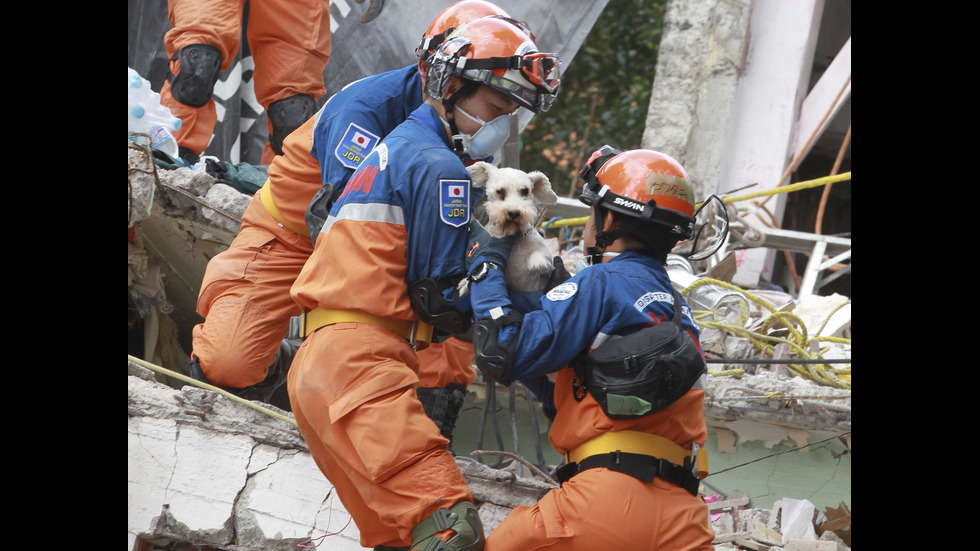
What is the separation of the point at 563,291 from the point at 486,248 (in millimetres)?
289

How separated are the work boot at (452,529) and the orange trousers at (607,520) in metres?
0.11

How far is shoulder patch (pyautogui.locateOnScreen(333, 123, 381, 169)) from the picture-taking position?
3.73 meters

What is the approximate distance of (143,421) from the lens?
3.92m

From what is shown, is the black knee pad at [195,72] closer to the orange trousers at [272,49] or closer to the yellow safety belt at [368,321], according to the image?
the orange trousers at [272,49]

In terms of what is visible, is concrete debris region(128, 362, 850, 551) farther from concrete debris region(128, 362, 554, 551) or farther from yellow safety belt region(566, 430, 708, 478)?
yellow safety belt region(566, 430, 708, 478)

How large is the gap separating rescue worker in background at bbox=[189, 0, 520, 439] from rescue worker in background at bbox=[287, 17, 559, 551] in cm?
67

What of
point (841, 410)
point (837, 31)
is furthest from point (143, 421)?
point (837, 31)

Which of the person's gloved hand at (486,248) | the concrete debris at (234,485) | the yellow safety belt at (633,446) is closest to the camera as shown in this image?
the yellow safety belt at (633,446)

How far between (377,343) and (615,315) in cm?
74

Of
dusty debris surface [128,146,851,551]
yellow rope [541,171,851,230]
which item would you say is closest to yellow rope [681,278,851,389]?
dusty debris surface [128,146,851,551]

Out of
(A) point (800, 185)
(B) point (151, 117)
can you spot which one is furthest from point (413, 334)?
(A) point (800, 185)

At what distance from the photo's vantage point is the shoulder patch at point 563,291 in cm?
297

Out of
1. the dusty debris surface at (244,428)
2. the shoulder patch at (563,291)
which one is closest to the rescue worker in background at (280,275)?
the dusty debris surface at (244,428)

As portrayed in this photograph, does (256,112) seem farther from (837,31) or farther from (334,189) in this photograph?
(837,31)
